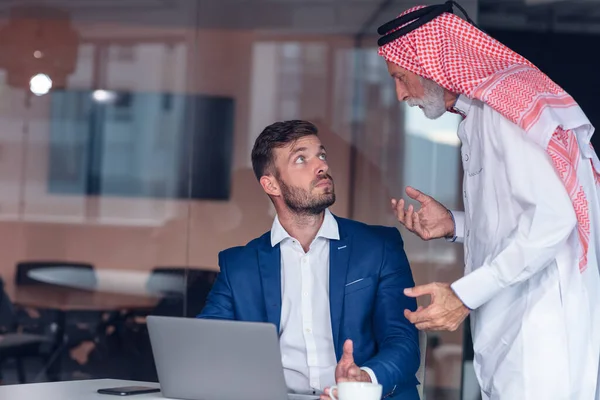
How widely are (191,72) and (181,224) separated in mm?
933

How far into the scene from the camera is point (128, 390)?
262cm

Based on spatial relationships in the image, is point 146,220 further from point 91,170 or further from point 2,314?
point 2,314

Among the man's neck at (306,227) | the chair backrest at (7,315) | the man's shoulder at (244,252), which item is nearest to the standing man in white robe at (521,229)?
the man's neck at (306,227)

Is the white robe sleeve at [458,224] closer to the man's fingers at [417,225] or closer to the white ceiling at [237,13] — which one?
the man's fingers at [417,225]

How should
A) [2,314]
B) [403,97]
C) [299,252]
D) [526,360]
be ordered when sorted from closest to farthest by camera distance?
[526,360]
[403,97]
[299,252]
[2,314]

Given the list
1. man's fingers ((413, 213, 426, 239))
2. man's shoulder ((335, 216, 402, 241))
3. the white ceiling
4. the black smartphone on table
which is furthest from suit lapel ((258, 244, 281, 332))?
the white ceiling

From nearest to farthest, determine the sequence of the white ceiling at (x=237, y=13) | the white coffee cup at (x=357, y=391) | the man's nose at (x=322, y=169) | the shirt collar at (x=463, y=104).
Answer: the white coffee cup at (x=357, y=391)
the shirt collar at (x=463, y=104)
the man's nose at (x=322, y=169)
the white ceiling at (x=237, y=13)

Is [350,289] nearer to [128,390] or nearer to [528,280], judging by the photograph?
[528,280]

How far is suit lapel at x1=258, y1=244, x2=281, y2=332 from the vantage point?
3129mm

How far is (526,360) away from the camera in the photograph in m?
2.57

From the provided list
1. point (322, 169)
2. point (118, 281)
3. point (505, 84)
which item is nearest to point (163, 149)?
point (118, 281)

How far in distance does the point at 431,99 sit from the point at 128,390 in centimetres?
122

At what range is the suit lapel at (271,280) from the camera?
3129mm

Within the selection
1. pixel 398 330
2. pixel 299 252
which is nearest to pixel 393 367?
pixel 398 330
